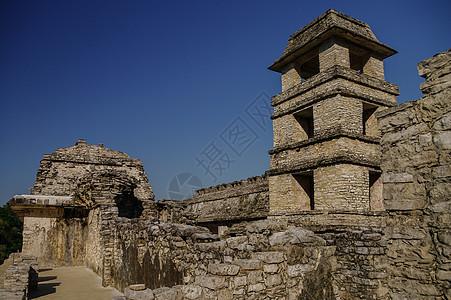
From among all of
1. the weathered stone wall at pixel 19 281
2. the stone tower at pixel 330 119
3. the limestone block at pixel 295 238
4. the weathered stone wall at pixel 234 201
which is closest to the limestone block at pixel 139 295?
the limestone block at pixel 295 238

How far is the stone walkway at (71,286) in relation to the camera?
818 centimetres

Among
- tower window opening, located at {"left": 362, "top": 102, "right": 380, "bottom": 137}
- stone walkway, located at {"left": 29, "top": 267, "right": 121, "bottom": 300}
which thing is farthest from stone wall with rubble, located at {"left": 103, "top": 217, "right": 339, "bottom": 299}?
tower window opening, located at {"left": 362, "top": 102, "right": 380, "bottom": 137}

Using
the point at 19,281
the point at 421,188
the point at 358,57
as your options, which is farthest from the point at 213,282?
the point at 358,57

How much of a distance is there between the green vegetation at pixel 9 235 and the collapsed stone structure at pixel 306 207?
22.9m

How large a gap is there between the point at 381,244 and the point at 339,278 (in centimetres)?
93

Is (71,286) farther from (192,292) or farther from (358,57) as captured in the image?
(358,57)

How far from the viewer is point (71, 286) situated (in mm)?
9312

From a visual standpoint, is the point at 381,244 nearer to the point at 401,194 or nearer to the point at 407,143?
the point at 401,194

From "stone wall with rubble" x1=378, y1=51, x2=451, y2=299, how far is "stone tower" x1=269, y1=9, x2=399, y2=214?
8.40m

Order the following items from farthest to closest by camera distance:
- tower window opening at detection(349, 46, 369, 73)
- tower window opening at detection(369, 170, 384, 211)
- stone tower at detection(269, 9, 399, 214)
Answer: tower window opening at detection(349, 46, 369, 73), tower window opening at detection(369, 170, 384, 211), stone tower at detection(269, 9, 399, 214)

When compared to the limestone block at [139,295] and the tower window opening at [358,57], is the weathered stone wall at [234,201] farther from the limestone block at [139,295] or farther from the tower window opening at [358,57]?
→ the limestone block at [139,295]

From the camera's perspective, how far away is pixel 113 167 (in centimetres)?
1945

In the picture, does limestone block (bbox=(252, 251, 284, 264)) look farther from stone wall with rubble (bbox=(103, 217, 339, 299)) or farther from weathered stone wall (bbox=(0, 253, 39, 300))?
weathered stone wall (bbox=(0, 253, 39, 300))

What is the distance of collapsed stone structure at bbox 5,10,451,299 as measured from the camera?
3791 millimetres
